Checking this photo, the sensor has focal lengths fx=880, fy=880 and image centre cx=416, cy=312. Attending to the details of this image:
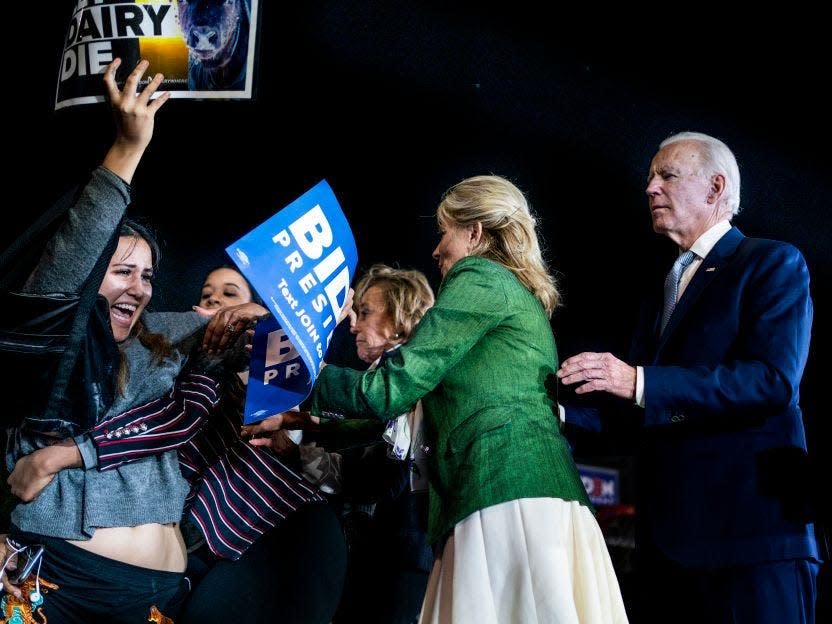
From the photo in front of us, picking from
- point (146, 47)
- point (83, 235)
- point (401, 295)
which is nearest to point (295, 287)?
point (83, 235)

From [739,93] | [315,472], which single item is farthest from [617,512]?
[315,472]

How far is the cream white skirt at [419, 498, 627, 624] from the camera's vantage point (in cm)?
157

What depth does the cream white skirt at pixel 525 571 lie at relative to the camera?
62.0 inches

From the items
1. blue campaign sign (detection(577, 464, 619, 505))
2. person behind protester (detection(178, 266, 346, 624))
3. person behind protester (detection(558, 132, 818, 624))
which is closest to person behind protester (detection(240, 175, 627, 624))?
person behind protester (detection(558, 132, 818, 624))

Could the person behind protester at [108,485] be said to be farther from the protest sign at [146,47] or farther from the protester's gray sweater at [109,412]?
the protest sign at [146,47]

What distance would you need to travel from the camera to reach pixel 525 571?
1.60 meters

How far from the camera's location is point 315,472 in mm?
2514

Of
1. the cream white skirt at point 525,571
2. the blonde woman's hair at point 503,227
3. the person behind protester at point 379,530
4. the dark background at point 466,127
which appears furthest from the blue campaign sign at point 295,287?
the dark background at point 466,127

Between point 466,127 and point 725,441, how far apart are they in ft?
7.28

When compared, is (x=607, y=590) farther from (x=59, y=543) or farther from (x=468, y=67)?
(x=468, y=67)

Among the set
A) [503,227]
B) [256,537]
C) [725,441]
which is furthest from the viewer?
[503,227]

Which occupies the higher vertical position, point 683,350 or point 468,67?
point 468,67

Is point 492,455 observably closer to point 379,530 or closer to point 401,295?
point 379,530

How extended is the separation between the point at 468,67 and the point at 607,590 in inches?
100
